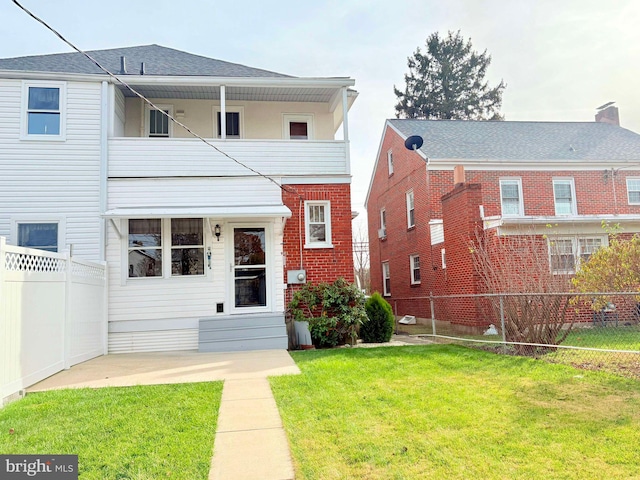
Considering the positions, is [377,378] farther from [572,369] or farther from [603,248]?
[603,248]

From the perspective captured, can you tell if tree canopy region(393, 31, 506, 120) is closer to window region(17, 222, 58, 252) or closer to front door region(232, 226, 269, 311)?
front door region(232, 226, 269, 311)

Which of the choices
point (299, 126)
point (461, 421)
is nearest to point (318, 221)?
point (299, 126)

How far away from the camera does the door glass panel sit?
1085cm

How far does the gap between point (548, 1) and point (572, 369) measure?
766 cm

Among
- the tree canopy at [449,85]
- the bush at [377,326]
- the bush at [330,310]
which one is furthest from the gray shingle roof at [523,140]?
the tree canopy at [449,85]

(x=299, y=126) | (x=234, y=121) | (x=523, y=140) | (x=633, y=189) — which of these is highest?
(x=523, y=140)

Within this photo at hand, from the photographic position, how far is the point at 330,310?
1064 centimetres

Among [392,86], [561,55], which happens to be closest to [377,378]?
[561,55]

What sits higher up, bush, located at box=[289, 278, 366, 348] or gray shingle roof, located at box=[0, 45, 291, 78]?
gray shingle roof, located at box=[0, 45, 291, 78]

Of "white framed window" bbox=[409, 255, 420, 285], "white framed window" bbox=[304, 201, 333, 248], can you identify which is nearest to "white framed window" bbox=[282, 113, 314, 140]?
"white framed window" bbox=[304, 201, 333, 248]

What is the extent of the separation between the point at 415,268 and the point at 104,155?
1207 cm

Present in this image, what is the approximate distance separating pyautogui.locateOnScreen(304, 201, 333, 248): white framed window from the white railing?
0.78 m

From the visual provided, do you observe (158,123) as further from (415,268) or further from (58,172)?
(415,268)

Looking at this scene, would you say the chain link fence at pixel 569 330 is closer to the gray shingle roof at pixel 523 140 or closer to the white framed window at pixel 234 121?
the white framed window at pixel 234 121
